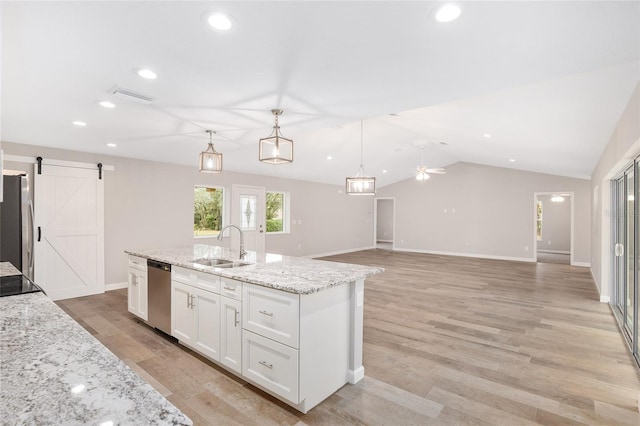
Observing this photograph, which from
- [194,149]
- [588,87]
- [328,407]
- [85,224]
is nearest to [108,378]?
[328,407]

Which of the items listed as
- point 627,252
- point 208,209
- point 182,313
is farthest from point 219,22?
point 208,209

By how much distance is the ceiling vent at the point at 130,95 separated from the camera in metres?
2.70

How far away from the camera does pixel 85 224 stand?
513 centimetres

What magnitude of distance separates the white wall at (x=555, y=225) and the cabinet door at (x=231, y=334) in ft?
38.5

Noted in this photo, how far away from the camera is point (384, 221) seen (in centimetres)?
1495

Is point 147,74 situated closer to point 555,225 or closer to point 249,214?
point 249,214

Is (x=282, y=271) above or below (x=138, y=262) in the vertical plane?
above

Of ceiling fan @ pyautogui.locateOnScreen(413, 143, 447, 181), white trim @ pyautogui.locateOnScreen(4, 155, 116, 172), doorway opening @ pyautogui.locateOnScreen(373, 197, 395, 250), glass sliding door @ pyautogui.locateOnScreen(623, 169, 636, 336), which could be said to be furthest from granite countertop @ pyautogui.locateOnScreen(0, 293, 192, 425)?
doorway opening @ pyautogui.locateOnScreen(373, 197, 395, 250)

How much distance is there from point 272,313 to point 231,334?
55 cm

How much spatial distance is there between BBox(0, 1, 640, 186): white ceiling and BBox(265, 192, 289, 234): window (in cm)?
422

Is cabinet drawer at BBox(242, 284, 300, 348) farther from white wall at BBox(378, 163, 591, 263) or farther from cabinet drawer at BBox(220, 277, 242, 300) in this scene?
white wall at BBox(378, 163, 591, 263)

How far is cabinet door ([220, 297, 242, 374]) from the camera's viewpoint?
2508 mm

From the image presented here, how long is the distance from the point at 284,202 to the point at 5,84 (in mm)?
6466

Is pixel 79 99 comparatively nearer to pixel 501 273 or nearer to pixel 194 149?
pixel 194 149
